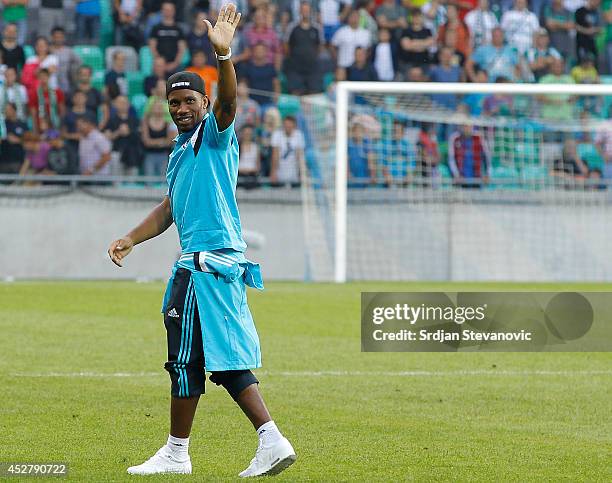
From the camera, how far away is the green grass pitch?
21.9 ft

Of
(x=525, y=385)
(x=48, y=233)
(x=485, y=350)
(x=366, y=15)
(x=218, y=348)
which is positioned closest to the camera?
(x=218, y=348)

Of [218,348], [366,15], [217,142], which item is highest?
[366,15]

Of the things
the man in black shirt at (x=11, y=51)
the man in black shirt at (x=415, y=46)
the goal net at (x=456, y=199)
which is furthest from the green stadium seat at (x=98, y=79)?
the man in black shirt at (x=415, y=46)

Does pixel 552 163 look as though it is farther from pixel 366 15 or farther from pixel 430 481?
pixel 430 481

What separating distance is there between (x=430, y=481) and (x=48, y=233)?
53.2ft

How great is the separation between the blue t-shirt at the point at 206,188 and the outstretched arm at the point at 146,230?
0.30m

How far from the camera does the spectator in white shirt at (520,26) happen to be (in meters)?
25.2

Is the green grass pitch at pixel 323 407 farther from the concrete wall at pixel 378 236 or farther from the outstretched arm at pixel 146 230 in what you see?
the concrete wall at pixel 378 236

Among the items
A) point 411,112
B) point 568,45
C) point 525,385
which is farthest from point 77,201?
point 525,385

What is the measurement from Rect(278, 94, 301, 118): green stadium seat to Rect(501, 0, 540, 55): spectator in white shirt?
4.67 metres

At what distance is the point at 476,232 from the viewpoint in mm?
21781

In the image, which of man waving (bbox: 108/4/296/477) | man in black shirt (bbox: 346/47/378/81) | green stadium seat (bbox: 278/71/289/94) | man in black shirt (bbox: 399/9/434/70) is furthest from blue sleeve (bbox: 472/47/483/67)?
man waving (bbox: 108/4/296/477)

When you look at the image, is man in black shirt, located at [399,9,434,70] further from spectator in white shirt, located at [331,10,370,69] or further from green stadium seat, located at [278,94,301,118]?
green stadium seat, located at [278,94,301,118]
